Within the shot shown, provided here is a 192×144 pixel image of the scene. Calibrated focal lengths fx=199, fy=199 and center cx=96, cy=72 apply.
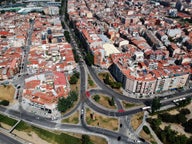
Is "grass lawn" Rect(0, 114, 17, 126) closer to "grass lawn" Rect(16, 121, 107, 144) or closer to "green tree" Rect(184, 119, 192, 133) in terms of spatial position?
"grass lawn" Rect(16, 121, 107, 144)

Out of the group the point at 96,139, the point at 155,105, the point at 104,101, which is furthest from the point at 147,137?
the point at 104,101

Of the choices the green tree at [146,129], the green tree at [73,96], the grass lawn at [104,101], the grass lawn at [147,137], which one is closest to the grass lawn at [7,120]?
the green tree at [73,96]

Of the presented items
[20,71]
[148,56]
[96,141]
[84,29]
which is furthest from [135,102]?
[84,29]

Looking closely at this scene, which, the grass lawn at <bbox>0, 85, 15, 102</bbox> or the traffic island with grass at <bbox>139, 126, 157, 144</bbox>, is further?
the grass lawn at <bbox>0, 85, 15, 102</bbox>

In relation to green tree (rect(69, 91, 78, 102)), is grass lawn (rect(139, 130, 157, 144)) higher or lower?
lower

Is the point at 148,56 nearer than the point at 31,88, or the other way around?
the point at 31,88

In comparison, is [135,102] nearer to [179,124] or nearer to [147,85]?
[147,85]

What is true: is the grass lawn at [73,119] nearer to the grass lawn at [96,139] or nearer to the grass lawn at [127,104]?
the grass lawn at [96,139]

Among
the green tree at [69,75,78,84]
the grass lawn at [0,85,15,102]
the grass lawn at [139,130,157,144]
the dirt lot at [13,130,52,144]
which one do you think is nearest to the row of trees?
the green tree at [69,75,78,84]
